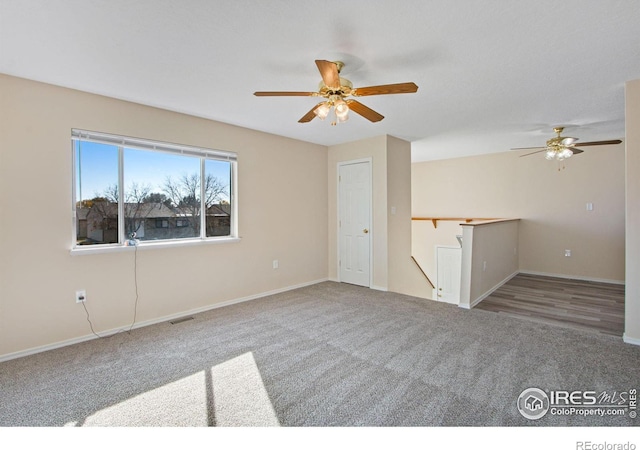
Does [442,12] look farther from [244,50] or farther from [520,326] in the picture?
[520,326]

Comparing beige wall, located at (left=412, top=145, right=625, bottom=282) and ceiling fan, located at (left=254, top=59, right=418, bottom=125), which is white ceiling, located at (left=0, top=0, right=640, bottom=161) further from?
beige wall, located at (left=412, top=145, right=625, bottom=282)

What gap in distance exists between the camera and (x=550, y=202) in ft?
19.2

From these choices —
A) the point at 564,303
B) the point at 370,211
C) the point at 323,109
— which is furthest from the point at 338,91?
the point at 564,303

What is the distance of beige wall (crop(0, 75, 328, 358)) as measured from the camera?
262cm

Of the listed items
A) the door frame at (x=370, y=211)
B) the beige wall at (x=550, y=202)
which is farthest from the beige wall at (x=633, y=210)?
the beige wall at (x=550, y=202)

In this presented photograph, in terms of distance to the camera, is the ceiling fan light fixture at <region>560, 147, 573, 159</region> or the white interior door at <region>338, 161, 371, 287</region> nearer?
the ceiling fan light fixture at <region>560, 147, 573, 159</region>

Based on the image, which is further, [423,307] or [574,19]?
[423,307]

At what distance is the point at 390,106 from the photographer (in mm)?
3418

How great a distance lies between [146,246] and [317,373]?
7.59 feet

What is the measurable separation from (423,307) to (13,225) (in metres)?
4.25

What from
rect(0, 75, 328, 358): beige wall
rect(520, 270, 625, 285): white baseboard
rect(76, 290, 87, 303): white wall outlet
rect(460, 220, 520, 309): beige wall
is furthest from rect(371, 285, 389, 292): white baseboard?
rect(76, 290, 87, 303): white wall outlet

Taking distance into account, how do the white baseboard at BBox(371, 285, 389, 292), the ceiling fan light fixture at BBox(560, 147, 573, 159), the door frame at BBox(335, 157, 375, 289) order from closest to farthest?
the ceiling fan light fixture at BBox(560, 147, 573, 159)
the white baseboard at BBox(371, 285, 389, 292)
the door frame at BBox(335, 157, 375, 289)

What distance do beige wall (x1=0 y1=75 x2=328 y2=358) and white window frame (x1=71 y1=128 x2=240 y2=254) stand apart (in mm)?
64
